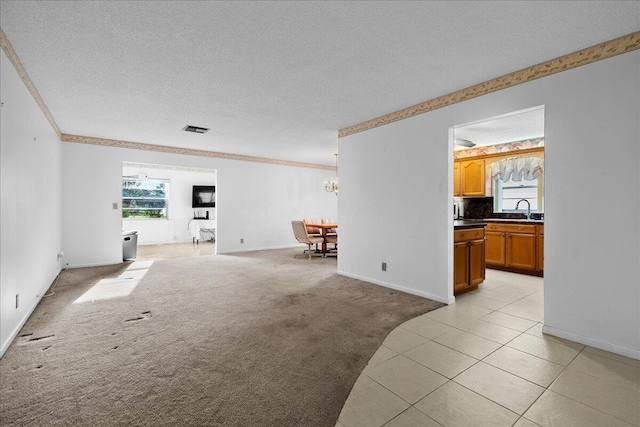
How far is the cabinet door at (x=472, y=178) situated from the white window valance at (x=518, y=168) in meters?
0.24

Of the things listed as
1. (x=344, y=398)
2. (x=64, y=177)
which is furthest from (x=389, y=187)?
(x=64, y=177)

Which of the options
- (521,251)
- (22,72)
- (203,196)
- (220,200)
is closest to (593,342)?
(521,251)

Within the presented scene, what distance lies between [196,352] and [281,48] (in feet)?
8.36

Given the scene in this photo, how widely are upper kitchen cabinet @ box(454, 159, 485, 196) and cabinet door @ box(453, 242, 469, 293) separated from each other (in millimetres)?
2634

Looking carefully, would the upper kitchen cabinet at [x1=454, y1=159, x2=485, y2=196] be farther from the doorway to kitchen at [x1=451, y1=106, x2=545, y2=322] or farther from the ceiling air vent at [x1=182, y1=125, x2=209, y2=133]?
the ceiling air vent at [x1=182, y1=125, x2=209, y2=133]

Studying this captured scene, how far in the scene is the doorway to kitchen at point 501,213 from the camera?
379cm

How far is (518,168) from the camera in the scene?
18.4 ft

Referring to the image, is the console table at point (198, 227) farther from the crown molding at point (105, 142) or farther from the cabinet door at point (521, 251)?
the cabinet door at point (521, 251)

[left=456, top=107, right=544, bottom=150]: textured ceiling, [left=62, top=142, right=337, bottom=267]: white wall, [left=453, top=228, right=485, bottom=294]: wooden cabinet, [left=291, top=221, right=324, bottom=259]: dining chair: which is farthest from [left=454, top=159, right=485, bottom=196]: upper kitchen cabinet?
[left=62, top=142, right=337, bottom=267]: white wall

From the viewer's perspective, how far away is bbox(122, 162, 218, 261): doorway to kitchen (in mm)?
9297

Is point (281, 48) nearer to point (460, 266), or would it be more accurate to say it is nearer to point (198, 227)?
point (460, 266)

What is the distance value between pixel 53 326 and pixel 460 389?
350 cm

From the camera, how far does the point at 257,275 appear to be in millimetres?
4930

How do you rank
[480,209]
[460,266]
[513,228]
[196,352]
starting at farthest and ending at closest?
[480,209] < [513,228] < [460,266] < [196,352]
